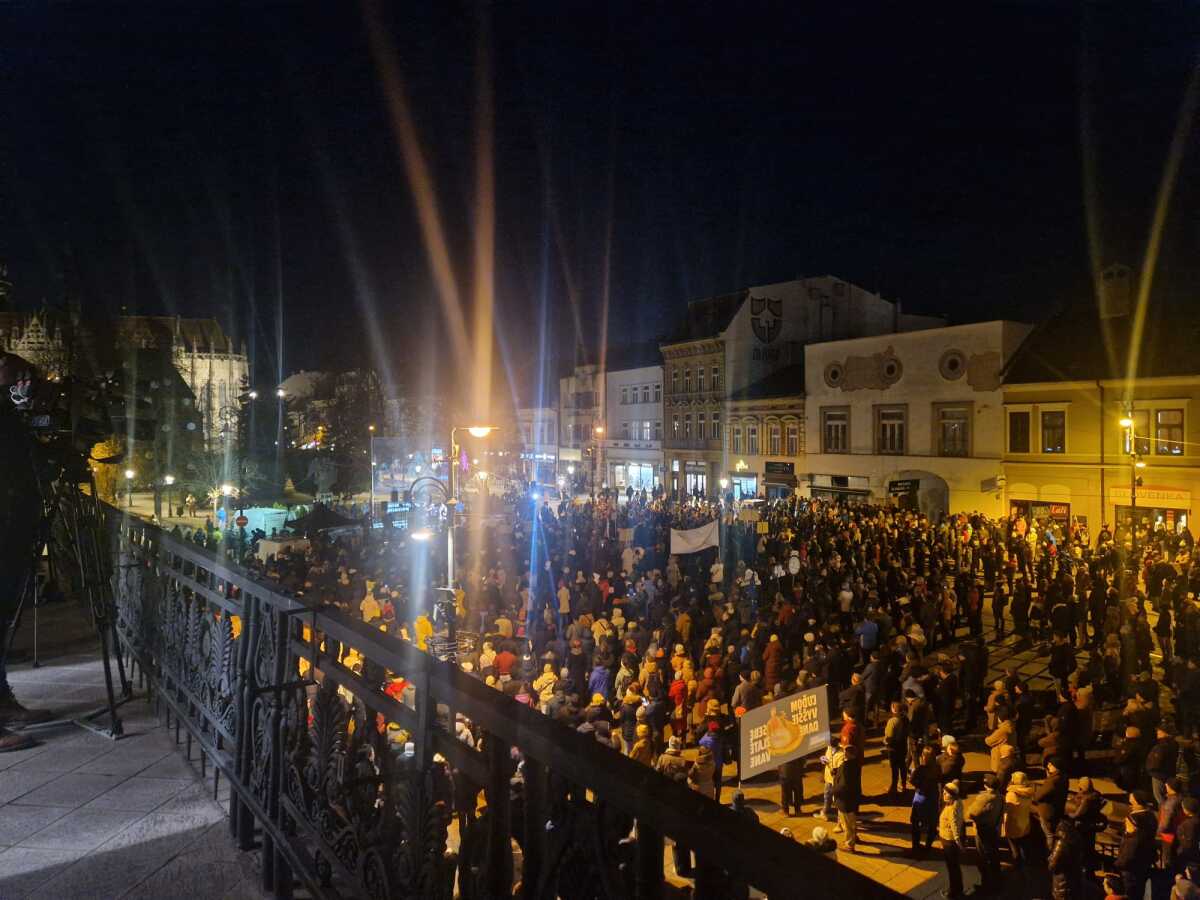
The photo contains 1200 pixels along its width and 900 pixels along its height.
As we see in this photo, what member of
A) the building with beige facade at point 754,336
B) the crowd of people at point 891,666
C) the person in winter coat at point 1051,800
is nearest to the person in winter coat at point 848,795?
the crowd of people at point 891,666

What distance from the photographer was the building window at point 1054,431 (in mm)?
28922

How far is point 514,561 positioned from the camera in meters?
20.7

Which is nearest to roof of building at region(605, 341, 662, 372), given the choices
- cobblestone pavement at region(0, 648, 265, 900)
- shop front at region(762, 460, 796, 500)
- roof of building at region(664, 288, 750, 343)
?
roof of building at region(664, 288, 750, 343)

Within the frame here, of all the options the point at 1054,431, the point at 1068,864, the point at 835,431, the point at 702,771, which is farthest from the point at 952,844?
the point at 835,431

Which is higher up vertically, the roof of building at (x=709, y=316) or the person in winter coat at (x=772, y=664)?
the roof of building at (x=709, y=316)

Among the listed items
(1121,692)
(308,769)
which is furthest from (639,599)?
(308,769)

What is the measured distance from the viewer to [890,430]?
1421 inches

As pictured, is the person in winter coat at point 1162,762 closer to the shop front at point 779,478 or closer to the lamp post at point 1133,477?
the lamp post at point 1133,477

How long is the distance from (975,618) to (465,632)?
34.8ft

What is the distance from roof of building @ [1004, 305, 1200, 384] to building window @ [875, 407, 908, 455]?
18.0 ft

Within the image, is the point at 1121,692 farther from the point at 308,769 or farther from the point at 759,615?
the point at 308,769

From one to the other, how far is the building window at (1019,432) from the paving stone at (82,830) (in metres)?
33.6

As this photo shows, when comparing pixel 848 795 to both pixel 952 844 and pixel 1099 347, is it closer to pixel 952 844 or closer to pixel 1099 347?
pixel 952 844

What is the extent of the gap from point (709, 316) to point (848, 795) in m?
44.1
